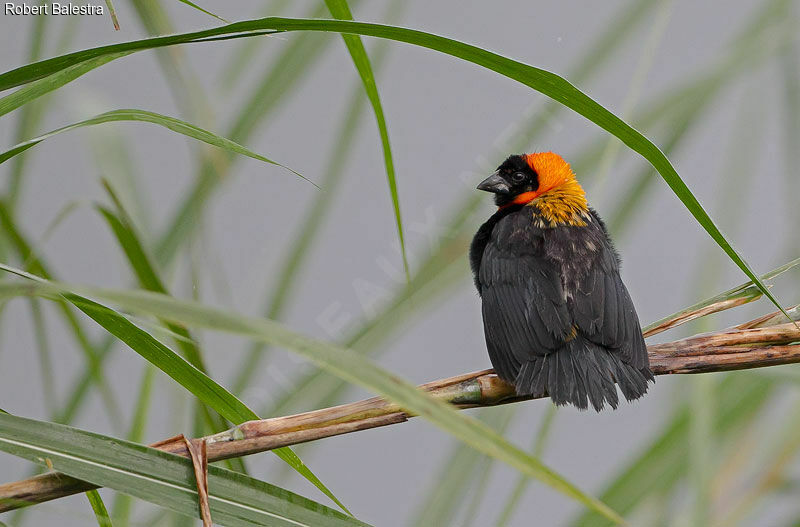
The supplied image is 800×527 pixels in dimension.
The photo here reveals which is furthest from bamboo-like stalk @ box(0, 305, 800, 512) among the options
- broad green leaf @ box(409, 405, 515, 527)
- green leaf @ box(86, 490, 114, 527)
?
broad green leaf @ box(409, 405, 515, 527)

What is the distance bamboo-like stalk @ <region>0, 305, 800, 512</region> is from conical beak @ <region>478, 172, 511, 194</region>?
580mm

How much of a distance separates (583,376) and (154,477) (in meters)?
0.57

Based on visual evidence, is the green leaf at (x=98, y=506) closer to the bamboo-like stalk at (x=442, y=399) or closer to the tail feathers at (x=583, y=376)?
the bamboo-like stalk at (x=442, y=399)

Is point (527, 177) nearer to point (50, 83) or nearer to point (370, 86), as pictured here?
point (370, 86)

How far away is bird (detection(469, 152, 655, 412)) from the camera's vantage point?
905mm

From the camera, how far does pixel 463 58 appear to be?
1.46 ft

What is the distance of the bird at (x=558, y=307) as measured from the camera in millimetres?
905

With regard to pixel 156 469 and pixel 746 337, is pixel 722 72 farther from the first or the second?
pixel 156 469

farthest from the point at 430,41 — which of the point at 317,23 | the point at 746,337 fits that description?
the point at 746,337

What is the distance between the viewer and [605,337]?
3.18ft

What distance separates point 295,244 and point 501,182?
58 centimetres

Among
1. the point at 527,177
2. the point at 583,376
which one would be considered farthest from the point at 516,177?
the point at 583,376

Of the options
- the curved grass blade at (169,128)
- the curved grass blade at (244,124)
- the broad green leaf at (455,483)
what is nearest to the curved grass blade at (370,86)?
the curved grass blade at (169,128)

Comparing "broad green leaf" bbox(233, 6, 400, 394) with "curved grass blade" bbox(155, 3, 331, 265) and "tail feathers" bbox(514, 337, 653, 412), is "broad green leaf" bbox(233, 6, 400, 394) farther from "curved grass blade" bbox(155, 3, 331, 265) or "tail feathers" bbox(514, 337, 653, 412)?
"tail feathers" bbox(514, 337, 653, 412)
